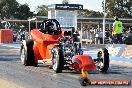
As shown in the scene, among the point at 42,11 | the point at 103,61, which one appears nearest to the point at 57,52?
the point at 103,61

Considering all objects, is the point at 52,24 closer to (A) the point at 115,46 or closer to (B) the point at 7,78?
(B) the point at 7,78

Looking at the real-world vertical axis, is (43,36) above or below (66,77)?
above

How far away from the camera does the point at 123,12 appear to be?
291ft

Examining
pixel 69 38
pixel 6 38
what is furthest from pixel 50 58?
pixel 6 38

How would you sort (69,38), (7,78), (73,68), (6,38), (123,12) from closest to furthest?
(7,78)
(73,68)
(69,38)
(6,38)
(123,12)

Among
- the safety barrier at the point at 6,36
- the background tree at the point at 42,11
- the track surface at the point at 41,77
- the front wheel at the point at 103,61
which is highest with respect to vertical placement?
the background tree at the point at 42,11

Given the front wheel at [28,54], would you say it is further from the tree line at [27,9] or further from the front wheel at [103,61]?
the tree line at [27,9]

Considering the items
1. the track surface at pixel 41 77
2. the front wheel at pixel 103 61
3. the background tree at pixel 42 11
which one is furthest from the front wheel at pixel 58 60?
the background tree at pixel 42 11

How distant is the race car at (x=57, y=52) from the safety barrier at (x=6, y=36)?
2463cm

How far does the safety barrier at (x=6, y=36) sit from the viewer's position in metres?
41.3

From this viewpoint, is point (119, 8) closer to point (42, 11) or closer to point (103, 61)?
point (42, 11)

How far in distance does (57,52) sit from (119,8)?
77.1 metres

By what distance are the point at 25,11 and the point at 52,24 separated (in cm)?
8263

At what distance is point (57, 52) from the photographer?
44.5 ft
